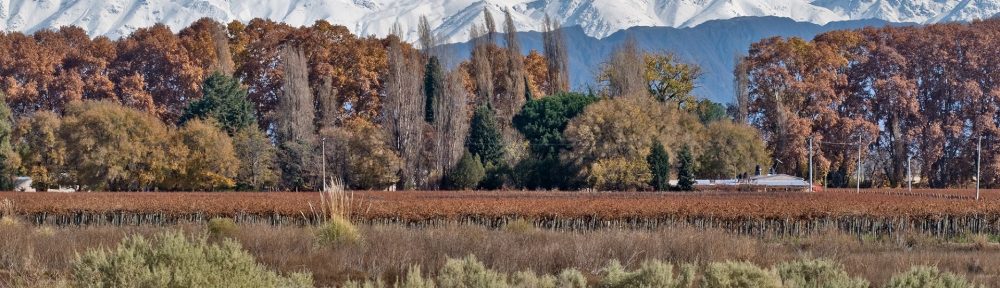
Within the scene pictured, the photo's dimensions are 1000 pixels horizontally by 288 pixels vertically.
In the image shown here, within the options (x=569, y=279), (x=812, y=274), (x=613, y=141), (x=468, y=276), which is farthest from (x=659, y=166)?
(x=468, y=276)

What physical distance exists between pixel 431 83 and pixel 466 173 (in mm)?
9532

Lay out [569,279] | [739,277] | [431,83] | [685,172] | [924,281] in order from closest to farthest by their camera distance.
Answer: [739,277] < [924,281] < [569,279] < [685,172] < [431,83]

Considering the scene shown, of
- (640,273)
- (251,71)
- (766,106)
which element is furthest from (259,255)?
(251,71)

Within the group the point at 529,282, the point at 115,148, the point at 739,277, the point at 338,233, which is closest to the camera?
the point at 739,277

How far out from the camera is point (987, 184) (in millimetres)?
68562

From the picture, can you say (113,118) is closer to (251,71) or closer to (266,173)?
(266,173)

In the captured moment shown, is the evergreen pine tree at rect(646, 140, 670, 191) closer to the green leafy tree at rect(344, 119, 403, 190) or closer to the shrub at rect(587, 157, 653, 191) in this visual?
the shrub at rect(587, 157, 653, 191)

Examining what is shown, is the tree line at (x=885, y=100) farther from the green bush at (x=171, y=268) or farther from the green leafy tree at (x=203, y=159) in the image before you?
the green bush at (x=171, y=268)

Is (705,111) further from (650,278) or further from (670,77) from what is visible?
(650,278)

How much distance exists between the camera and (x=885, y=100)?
71.0 m

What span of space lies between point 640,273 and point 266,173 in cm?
5063

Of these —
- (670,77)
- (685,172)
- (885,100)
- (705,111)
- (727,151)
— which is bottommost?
(685,172)

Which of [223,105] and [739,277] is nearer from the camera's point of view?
[739,277]

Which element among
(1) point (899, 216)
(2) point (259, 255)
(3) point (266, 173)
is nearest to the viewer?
(2) point (259, 255)
